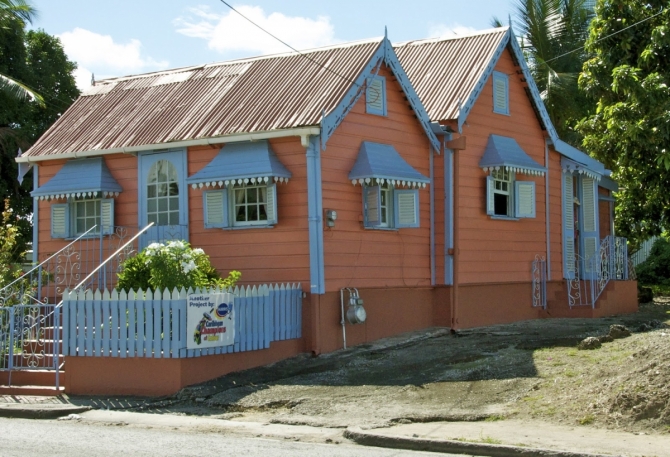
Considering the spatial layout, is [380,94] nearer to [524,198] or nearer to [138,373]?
[524,198]

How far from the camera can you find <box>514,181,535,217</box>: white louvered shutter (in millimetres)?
20078

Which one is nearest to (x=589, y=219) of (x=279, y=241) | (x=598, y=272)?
(x=598, y=272)

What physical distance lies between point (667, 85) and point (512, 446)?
1261 cm

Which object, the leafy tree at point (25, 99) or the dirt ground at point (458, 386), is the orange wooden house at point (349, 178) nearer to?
the dirt ground at point (458, 386)

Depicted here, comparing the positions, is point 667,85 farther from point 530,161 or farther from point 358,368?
point 358,368

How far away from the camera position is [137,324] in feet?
44.6

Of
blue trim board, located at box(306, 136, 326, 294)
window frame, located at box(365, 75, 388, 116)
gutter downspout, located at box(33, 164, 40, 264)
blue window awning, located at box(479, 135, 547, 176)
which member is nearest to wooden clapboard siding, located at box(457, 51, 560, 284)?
blue window awning, located at box(479, 135, 547, 176)

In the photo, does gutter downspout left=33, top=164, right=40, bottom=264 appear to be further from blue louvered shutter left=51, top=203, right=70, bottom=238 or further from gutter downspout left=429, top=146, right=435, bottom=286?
gutter downspout left=429, top=146, right=435, bottom=286

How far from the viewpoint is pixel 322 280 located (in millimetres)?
15625

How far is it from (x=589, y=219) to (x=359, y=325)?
→ 913 centimetres

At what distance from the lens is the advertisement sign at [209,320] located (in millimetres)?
13438

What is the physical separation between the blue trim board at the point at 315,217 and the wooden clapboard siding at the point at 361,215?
0.17m

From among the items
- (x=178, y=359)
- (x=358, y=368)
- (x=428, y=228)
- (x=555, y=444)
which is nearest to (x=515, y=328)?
(x=428, y=228)

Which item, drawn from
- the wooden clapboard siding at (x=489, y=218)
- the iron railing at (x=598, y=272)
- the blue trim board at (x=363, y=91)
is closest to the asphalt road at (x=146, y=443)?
the blue trim board at (x=363, y=91)
